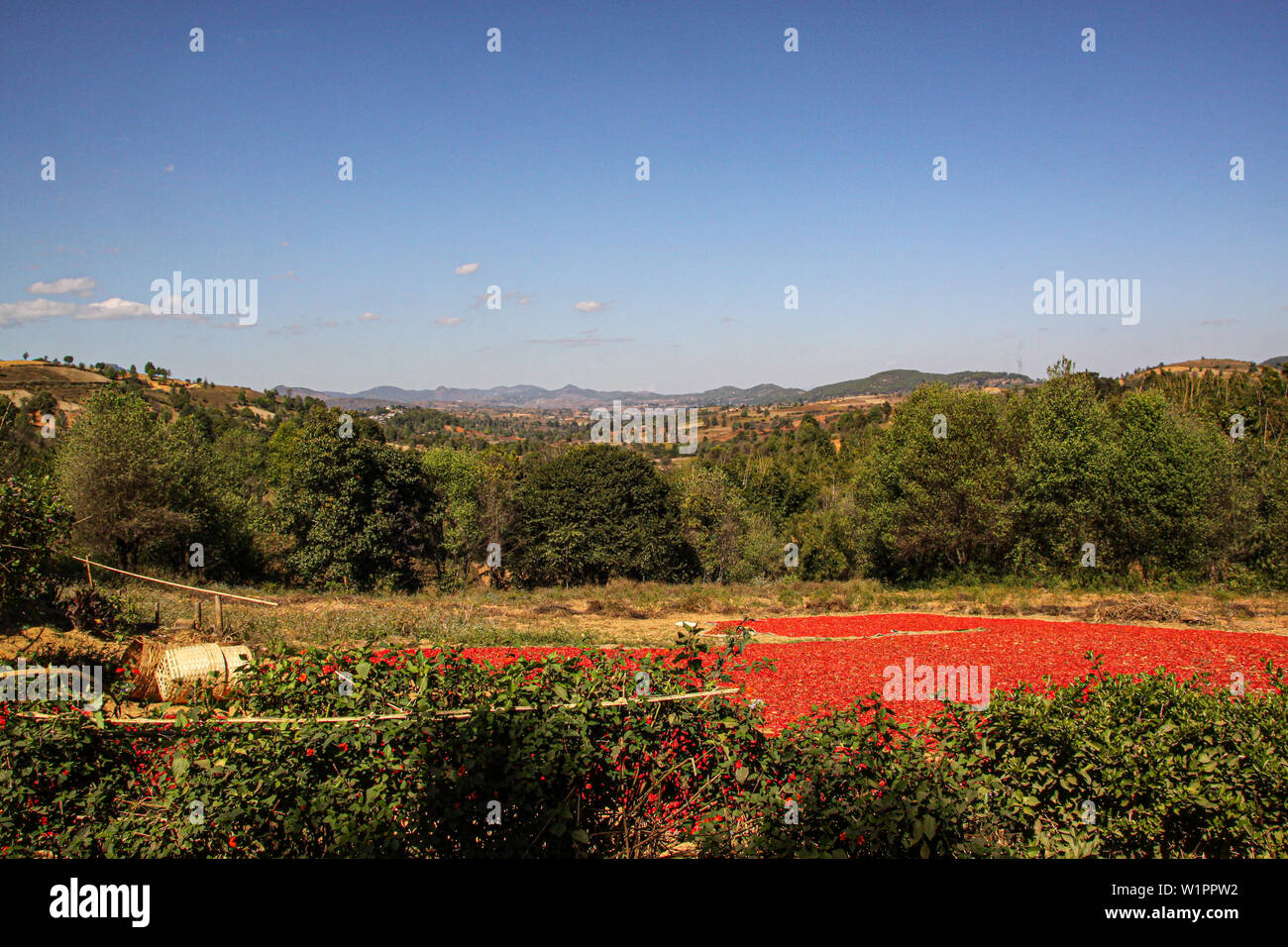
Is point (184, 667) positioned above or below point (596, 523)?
above

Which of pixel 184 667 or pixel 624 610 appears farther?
pixel 624 610

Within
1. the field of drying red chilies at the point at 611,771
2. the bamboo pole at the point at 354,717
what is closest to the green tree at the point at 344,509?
the field of drying red chilies at the point at 611,771

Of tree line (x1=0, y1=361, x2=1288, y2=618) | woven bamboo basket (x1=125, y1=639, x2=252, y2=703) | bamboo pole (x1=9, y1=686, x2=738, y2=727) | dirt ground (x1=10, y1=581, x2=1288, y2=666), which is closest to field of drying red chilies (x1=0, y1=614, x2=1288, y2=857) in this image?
bamboo pole (x1=9, y1=686, x2=738, y2=727)

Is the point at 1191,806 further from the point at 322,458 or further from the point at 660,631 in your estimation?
the point at 322,458

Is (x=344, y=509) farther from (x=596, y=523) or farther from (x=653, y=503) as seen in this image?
(x=653, y=503)

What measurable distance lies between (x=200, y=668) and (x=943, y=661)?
37.1ft

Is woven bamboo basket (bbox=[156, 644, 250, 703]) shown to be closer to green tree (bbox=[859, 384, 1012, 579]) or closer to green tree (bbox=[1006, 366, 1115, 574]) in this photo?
green tree (bbox=[859, 384, 1012, 579])

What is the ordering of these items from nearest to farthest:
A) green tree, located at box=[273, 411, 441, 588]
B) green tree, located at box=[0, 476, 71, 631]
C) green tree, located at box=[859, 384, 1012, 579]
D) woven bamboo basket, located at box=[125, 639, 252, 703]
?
1. woven bamboo basket, located at box=[125, 639, 252, 703]
2. green tree, located at box=[0, 476, 71, 631]
3. green tree, located at box=[273, 411, 441, 588]
4. green tree, located at box=[859, 384, 1012, 579]

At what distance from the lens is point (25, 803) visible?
156 inches

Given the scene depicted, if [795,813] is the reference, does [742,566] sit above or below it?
below

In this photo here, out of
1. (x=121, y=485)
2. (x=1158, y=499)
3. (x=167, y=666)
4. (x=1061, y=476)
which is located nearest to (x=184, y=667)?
(x=167, y=666)

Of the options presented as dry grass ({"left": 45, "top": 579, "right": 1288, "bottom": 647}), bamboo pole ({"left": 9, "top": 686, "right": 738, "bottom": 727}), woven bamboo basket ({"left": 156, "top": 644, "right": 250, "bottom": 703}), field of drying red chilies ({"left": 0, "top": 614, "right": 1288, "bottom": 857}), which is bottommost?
dry grass ({"left": 45, "top": 579, "right": 1288, "bottom": 647})

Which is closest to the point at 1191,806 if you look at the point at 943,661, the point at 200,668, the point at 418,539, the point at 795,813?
the point at 795,813
